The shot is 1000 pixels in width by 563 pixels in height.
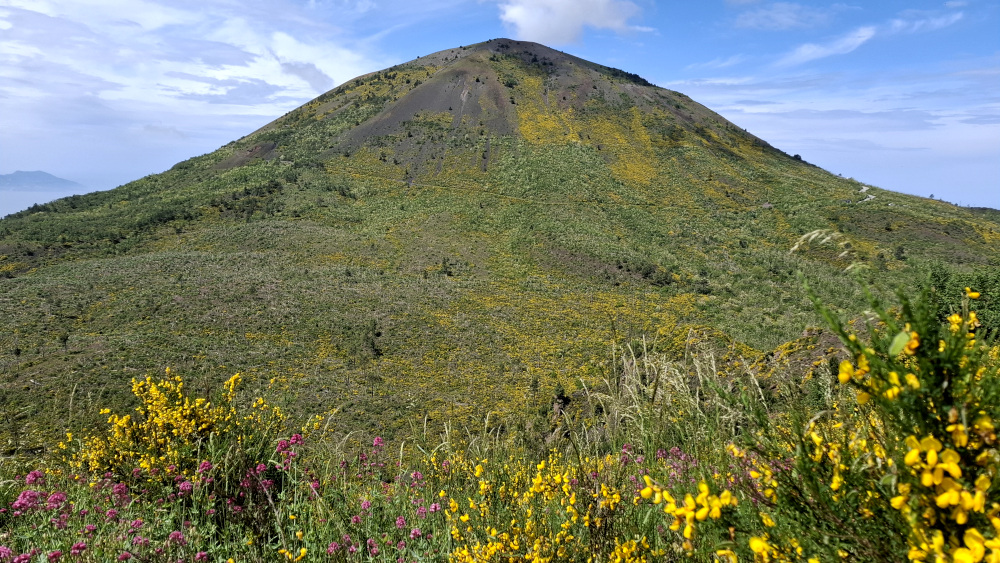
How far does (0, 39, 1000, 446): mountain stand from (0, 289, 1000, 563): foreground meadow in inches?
15.0

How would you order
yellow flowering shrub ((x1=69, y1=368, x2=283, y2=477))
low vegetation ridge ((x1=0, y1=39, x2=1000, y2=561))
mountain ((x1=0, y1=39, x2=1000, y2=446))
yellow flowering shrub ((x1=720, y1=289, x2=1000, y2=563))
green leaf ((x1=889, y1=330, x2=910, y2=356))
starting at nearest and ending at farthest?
green leaf ((x1=889, y1=330, x2=910, y2=356)) → yellow flowering shrub ((x1=720, y1=289, x2=1000, y2=563)) → low vegetation ridge ((x1=0, y1=39, x2=1000, y2=561)) → yellow flowering shrub ((x1=69, y1=368, x2=283, y2=477)) → mountain ((x1=0, y1=39, x2=1000, y2=446))

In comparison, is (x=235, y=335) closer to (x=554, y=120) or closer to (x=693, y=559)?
(x=693, y=559)

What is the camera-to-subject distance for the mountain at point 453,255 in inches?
510

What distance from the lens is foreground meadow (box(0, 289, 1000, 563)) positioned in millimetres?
1174

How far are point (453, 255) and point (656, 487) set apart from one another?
25826 millimetres

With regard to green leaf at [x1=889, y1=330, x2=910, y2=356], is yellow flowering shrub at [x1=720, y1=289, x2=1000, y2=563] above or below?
below

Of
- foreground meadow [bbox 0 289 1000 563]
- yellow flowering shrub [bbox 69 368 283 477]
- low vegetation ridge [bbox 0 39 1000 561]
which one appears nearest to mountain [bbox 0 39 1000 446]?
low vegetation ridge [bbox 0 39 1000 561]

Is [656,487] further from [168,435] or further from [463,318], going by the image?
[463,318]

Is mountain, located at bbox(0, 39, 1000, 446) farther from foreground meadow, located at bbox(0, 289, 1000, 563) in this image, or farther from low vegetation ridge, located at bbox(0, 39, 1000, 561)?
foreground meadow, located at bbox(0, 289, 1000, 563)

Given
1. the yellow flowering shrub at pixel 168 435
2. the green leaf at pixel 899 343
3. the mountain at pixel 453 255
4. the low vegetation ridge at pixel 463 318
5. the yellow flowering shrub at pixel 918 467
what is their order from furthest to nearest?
1. the mountain at pixel 453 255
2. the yellow flowering shrub at pixel 168 435
3. the low vegetation ridge at pixel 463 318
4. the yellow flowering shrub at pixel 918 467
5. the green leaf at pixel 899 343

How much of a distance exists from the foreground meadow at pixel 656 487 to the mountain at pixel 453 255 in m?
0.38

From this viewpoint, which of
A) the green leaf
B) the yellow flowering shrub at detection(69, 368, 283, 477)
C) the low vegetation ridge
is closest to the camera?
the green leaf

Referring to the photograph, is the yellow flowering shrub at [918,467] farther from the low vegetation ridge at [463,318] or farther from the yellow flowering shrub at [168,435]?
the yellow flowering shrub at [168,435]

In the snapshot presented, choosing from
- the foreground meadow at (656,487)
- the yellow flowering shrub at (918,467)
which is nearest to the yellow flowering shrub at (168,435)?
the foreground meadow at (656,487)
